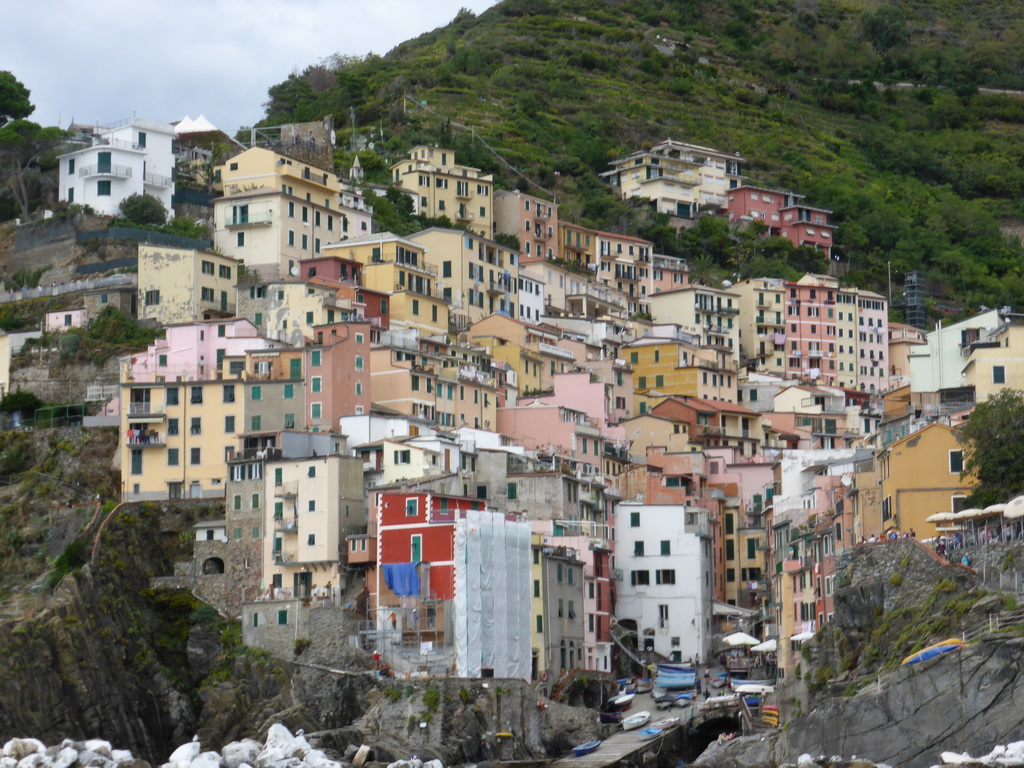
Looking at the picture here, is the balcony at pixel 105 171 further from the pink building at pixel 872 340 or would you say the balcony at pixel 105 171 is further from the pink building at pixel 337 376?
the pink building at pixel 872 340

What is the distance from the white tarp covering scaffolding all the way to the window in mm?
18317

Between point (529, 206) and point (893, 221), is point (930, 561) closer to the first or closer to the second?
point (529, 206)

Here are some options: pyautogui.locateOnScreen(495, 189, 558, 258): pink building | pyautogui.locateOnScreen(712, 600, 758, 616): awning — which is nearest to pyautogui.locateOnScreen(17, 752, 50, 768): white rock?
pyautogui.locateOnScreen(712, 600, 758, 616): awning

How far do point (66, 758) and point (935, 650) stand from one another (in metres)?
30.0

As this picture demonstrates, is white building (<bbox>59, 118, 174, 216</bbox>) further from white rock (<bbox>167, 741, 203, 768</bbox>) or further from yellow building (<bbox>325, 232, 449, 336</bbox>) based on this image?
white rock (<bbox>167, 741, 203, 768</bbox>)

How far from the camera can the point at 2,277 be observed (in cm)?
10244

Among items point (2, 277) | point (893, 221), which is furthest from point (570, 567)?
point (893, 221)

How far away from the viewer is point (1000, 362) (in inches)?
2968

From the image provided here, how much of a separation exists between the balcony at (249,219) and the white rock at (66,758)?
146ft

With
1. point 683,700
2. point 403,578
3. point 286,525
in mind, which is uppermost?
point 286,525

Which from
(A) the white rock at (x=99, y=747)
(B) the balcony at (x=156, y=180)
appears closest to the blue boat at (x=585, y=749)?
(A) the white rock at (x=99, y=747)

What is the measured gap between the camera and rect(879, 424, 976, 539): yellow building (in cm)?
6462

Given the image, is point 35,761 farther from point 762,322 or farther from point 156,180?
point 762,322

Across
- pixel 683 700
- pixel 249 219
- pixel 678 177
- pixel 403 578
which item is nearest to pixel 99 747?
pixel 403 578
